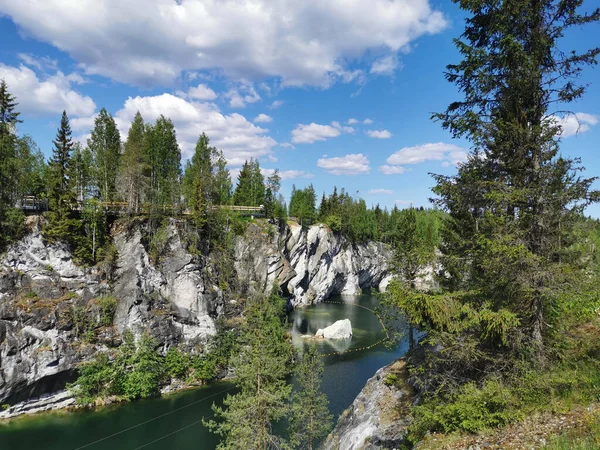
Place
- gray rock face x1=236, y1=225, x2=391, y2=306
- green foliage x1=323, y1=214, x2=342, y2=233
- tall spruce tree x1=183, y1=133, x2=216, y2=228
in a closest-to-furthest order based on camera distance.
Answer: tall spruce tree x1=183, y1=133, x2=216, y2=228
gray rock face x1=236, y1=225, x2=391, y2=306
green foliage x1=323, y1=214, x2=342, y2=233

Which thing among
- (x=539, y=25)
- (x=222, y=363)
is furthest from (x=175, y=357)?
(x=539, y=25)

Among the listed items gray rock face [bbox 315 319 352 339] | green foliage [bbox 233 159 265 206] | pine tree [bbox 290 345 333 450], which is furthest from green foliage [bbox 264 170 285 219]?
pine tree [bbox 290 345 333 450]

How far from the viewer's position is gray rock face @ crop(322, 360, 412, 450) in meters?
12.2

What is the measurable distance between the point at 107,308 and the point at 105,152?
2178 centimetres

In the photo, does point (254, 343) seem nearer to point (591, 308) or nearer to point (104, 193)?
point (591, 308)

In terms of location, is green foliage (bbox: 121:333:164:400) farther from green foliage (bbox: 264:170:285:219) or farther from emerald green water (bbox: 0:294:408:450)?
green foliage (bbox: 264:170:285:219)

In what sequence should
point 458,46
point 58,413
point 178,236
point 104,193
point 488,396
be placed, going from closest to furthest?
point 488,396 → point 458,46 → point 58,413 → point 178,236 → point 104,193

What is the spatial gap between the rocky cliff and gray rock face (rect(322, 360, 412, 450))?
23.3 m

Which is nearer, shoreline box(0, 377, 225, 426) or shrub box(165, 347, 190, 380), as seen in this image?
shoreline box(0, 377, 225, 426)

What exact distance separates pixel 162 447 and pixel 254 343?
37.8 feet

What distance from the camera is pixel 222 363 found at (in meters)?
34.8

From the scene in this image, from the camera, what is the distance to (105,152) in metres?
44.2

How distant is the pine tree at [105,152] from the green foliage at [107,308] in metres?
14.5

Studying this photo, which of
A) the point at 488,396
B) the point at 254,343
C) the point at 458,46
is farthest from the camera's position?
the point at 254,343
